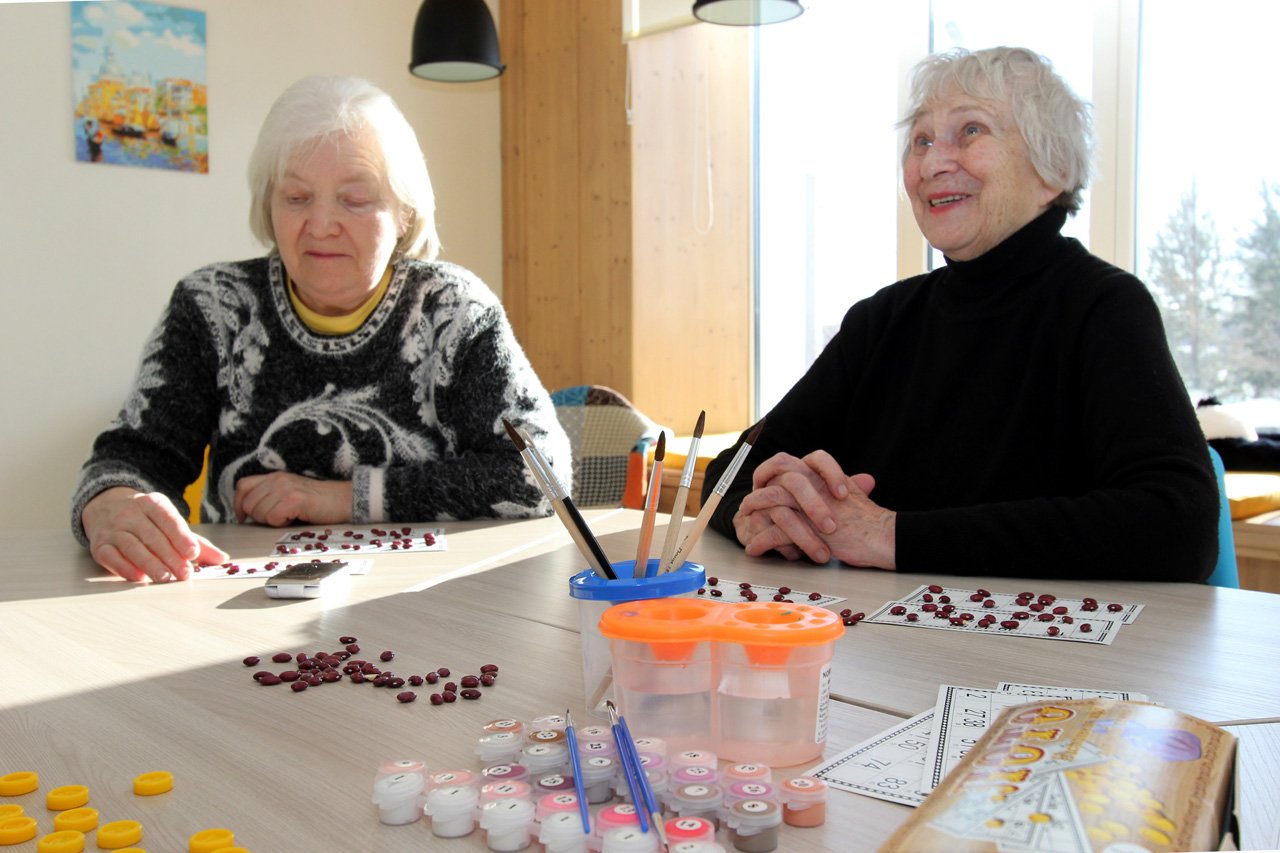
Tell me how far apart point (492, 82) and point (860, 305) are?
3895mm

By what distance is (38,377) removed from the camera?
165 inches

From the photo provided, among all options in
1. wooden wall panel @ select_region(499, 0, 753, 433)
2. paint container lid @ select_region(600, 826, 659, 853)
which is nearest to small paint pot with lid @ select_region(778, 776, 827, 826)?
paint container lid @ select_region(600, 826, 659, 853)

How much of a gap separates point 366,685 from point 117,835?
336 mm

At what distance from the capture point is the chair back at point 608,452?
8.61ft

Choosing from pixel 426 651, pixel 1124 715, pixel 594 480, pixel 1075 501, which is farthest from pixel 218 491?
pixel 1124 715

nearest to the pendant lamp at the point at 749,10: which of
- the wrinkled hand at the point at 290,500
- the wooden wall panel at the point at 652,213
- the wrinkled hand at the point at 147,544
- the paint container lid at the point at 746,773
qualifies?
the wooden wall panel at the point at 652,213

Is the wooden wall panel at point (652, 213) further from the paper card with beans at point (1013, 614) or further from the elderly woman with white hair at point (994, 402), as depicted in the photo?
the paper card with beans at point (1013, 614)

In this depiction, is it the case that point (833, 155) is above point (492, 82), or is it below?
below

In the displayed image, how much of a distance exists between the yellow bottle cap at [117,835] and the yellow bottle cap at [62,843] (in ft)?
0.03

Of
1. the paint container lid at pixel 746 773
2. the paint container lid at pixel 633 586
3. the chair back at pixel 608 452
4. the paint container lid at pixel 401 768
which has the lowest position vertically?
the chair back at pixel 608 452

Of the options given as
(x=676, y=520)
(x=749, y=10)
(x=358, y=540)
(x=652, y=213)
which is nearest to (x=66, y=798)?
(x=676, y=520)

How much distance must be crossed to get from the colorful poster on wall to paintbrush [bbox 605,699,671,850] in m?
4.34

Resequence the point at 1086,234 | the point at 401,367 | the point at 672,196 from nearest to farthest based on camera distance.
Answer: the point at 401,367 < the point at 1086,234 < the point at 672,196

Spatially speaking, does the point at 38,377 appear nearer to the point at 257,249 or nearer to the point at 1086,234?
the point at 257,249
